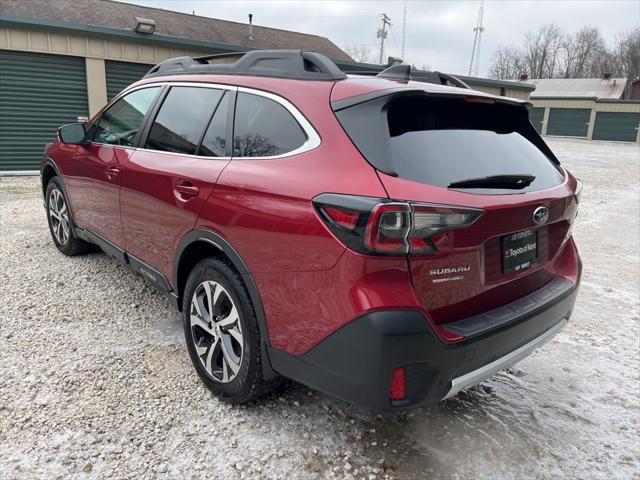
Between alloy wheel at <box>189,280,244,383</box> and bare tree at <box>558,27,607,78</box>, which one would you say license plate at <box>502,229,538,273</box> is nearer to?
alloy wheel at <box>189,280,244,383</box>

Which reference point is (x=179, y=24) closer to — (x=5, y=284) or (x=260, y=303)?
(x=5, y=284)

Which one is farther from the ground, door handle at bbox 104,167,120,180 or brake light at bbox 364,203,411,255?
brake light at bbox 364,203,411,255

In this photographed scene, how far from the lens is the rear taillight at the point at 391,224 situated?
1.81m

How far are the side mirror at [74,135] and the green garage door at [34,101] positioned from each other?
7.87m

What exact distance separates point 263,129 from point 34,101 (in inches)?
408

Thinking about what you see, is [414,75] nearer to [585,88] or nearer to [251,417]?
[251,417]

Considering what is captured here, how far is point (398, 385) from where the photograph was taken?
1877 mm

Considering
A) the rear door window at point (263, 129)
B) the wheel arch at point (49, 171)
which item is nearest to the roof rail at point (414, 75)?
the rear door window at point (263, 129)

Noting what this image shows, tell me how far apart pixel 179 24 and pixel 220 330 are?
20347 millimetres

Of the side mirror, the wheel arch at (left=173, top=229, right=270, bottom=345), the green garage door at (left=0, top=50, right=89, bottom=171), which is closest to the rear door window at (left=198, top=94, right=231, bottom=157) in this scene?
the wheel arch at (left=173, top=229, right=270, bottom=345)

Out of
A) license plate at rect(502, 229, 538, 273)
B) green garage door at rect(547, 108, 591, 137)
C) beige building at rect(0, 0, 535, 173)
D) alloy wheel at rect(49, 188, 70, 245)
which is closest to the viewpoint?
license plate at rect(502, 229, 538, 273)

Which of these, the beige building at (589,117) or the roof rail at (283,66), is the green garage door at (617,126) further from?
the roof rail at (283,66)

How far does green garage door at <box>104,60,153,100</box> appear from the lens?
37.0ft

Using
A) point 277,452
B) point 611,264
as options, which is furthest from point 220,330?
point 611,264
